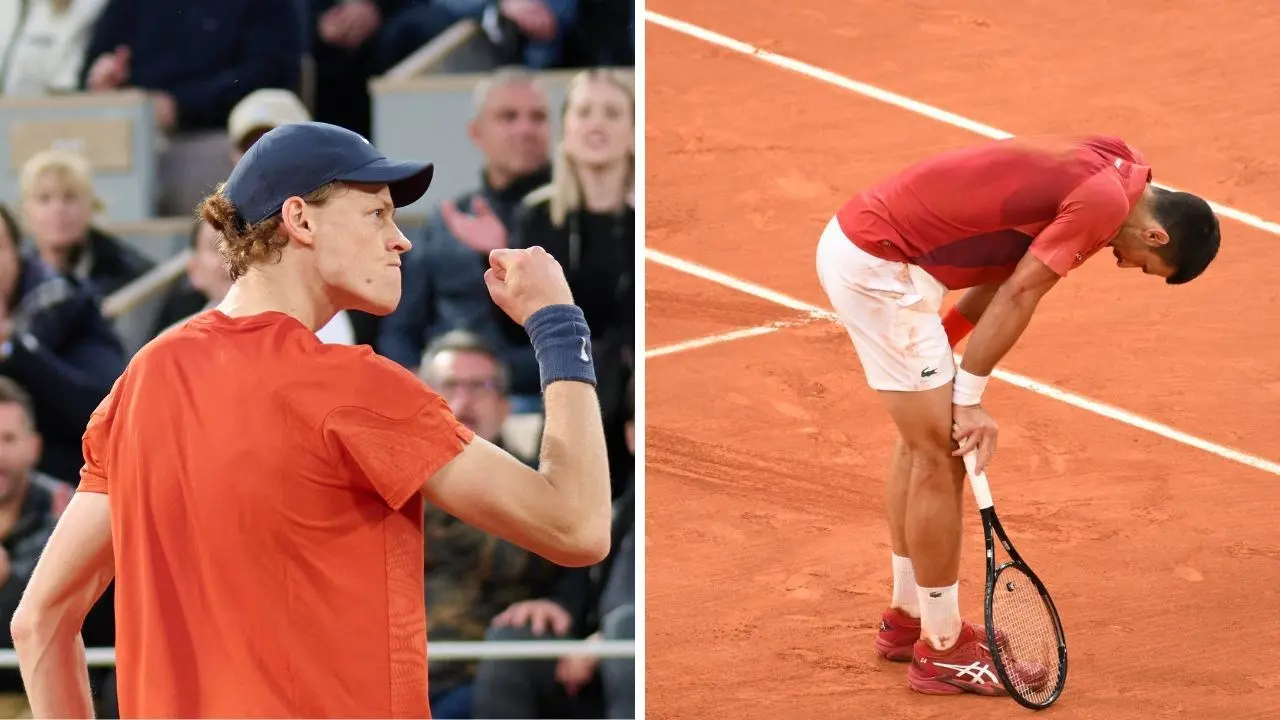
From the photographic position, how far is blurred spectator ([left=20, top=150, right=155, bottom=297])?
17.3 feet

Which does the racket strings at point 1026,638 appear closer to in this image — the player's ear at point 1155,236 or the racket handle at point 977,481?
the racket handle at point 977,481

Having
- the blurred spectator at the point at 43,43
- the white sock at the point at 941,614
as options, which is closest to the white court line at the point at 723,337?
the white sock at the point at 941,614

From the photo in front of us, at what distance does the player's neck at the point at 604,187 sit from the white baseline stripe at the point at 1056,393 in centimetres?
94

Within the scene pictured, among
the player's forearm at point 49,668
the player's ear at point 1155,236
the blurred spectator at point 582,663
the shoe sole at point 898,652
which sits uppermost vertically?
the player's forearm at point 49,668

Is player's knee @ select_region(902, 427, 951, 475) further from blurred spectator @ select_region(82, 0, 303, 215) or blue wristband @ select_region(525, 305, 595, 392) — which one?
blurred spectator @ select_region(82, 0, 303, 215)

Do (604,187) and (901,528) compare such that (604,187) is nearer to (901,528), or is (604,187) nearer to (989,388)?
(901,528)

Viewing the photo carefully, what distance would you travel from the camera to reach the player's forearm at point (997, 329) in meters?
4.05

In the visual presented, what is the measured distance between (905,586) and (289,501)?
9.41 feet

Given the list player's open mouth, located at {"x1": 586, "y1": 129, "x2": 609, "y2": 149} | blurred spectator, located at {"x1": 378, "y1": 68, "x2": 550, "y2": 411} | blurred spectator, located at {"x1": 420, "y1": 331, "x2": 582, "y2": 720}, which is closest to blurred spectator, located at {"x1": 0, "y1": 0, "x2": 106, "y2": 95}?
blurred spectator, located at {"x1": 378, "y1": 68, "x2": 550, "y2": 411}

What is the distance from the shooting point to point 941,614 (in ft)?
14.4

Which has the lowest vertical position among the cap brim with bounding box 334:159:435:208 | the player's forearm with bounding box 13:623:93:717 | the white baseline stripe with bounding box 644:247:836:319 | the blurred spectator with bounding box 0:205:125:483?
the white baseline stripe with bounding box 644:247:836:319

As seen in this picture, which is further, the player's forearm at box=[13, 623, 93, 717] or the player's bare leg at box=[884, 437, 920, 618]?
the player's bare leg at box=[884, 437, 920, 618]

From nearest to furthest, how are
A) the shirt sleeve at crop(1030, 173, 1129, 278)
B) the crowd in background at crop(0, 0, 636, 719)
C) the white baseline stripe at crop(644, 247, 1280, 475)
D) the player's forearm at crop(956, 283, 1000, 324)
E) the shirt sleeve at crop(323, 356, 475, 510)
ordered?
the shirt sleeve at crop(323, 356, 475, 510), the shirt sleeve at crop(1030, 173, 1129, 278), the player's forearm at crop(956, 283, 1000, 324), the crowd in background at crop(0, 0, 636, 719), the white baseline stripe at crop(644, 247, 1280, 475)

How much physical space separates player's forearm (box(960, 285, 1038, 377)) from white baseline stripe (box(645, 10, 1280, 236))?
2.66 m
